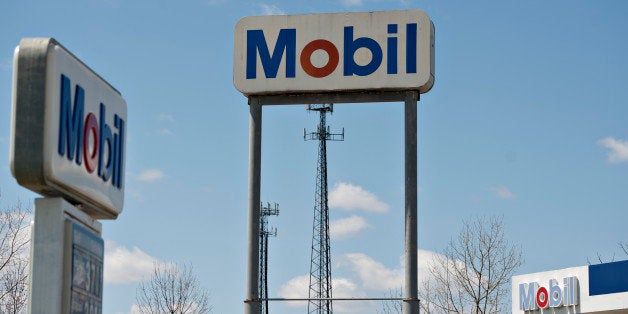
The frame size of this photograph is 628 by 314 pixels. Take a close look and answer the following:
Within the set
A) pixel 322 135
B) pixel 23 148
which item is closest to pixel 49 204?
pixel 23 148

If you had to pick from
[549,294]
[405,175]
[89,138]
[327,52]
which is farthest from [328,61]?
[549,294]

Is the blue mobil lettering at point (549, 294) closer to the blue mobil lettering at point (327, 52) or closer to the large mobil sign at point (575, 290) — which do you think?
the large mobil sign at point (575, 290)

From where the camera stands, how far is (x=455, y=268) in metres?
42.2

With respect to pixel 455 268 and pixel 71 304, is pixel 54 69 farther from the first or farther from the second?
pixel 455 268

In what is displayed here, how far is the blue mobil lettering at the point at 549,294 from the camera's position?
34000mm

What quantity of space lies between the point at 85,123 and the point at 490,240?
30311 millimetres

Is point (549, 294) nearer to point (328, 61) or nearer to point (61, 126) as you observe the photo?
point (328, 61)

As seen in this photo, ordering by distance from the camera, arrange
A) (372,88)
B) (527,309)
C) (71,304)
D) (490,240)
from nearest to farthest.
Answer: (71,304)
(372,88)
(527,309)
(490,240)

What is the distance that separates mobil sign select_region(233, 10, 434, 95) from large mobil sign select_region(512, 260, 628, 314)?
1358 cm

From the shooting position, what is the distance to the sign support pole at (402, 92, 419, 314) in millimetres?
19375

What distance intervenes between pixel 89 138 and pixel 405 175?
26.3 ft

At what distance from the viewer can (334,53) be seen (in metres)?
20.3

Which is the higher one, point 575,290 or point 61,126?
point 575,290

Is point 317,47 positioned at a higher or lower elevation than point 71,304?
higher
